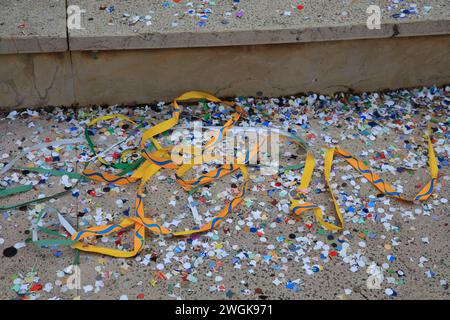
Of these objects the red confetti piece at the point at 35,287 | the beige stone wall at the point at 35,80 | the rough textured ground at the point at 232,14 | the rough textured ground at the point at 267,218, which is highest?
the rough textured ground at the point at 232,14

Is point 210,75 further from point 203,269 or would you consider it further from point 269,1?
point 203,269

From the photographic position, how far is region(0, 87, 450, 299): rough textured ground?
242cm

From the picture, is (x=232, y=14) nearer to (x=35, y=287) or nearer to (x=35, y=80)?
(x=35, y=80)

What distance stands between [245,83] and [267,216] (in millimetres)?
839

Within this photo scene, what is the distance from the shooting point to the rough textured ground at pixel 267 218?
2.42 meters

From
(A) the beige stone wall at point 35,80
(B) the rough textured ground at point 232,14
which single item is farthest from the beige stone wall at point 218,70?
(B) the rough textured ground at point 232,14

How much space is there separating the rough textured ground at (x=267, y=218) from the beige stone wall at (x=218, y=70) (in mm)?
83

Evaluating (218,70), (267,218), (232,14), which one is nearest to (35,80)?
(218,70)

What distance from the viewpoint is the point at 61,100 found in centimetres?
313

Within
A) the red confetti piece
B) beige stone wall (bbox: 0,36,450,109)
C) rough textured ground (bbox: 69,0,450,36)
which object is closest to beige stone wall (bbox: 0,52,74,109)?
beige stone wall (bbox: 0,36,450,109)

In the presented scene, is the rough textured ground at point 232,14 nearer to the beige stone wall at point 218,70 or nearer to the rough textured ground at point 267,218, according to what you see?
the beige stone wall at point 218,70

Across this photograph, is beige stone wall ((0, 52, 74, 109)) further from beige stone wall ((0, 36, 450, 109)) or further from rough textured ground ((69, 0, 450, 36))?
rough textured ground ((69, 0, 450, 36))

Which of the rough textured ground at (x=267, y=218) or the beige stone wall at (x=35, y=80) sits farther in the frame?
the beige stone wall at (x=35, y=80)

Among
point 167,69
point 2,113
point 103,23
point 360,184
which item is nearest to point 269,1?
point 167,69
